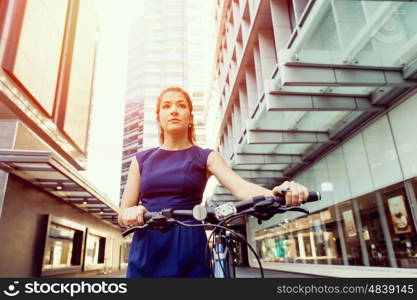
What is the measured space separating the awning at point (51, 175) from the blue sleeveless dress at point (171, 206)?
8.00 m

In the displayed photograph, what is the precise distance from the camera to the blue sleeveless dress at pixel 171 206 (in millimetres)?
1446

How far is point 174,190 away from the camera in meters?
1.60

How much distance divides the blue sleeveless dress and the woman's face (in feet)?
0.47

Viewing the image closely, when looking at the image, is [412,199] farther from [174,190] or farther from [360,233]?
[174,190]

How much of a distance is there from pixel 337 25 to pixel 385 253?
6463mm

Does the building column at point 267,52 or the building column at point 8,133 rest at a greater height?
the building column at point 267,52

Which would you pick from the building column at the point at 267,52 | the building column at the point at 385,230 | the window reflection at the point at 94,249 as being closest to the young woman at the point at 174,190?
the building column at the point at 385,230

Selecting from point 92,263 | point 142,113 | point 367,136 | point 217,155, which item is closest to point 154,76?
point 142,113

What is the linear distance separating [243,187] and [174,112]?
0.60 m

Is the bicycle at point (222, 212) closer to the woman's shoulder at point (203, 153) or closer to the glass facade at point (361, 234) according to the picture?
the woman's shoulder at point (203, 153)

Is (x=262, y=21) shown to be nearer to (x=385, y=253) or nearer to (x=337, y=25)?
(x=337, y=25)

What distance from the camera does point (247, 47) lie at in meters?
14.0

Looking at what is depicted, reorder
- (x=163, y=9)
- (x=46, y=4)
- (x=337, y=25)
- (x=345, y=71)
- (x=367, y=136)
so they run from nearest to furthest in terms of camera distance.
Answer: (x=337, y=25) < (x=345, y=71) < (x=367, y=136) < (x=46, y=4) < (x=163, y=9)

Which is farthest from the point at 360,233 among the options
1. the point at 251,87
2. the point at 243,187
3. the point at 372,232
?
the point at 243,187
